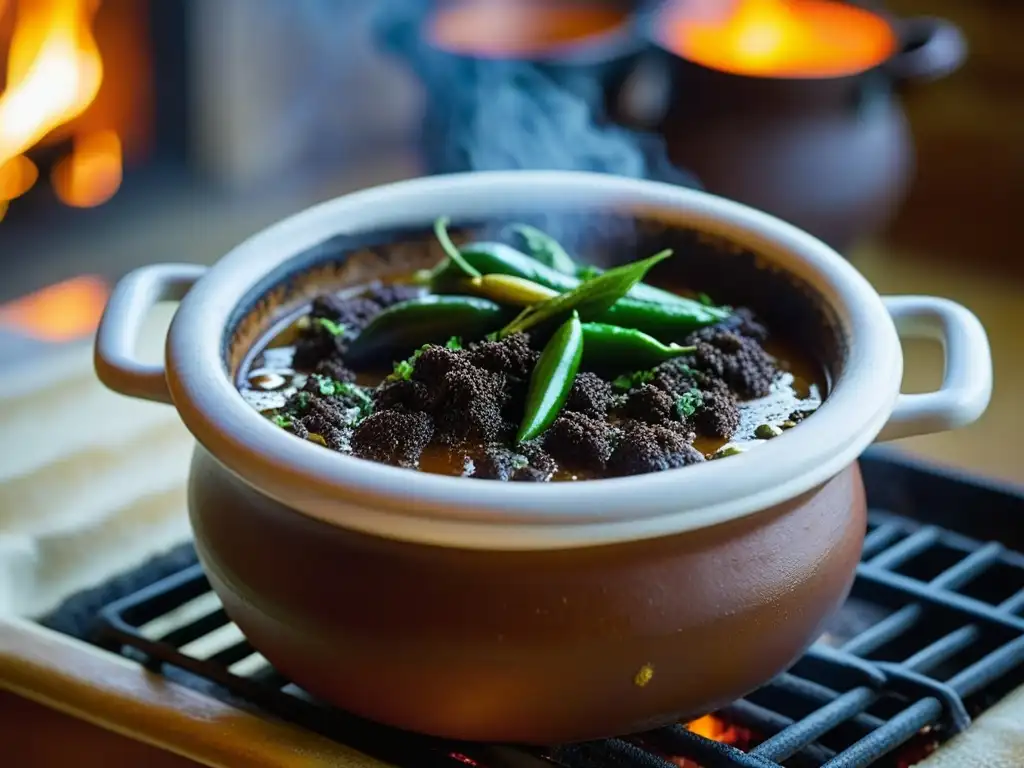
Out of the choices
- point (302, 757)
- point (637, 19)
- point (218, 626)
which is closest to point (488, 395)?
point (302, 757)

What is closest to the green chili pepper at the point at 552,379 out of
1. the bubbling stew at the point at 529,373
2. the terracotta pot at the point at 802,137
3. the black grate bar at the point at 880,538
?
the bubbling stew at the point at 529,373

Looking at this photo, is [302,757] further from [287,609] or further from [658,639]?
[658,639]

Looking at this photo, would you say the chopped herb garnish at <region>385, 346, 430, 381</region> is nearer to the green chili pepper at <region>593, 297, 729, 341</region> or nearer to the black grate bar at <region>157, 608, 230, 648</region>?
the green chili pepper at <region>593, 297, 729, 341</region>

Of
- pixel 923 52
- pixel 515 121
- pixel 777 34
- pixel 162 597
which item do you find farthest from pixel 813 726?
pixel 777 34

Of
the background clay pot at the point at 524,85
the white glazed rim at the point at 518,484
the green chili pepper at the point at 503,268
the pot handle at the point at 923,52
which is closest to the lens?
the white glazed rim at the point at 518,484

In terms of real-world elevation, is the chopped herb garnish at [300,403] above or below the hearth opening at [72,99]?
above

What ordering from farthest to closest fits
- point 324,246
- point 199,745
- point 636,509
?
point 324,246, point 199,745, point 636,509

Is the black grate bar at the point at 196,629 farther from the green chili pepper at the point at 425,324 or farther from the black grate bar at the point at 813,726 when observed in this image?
the black grate bar at the point at 813,726
